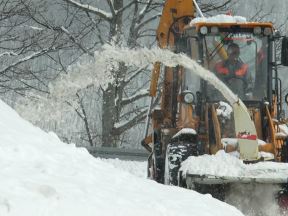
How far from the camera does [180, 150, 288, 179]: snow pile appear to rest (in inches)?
253

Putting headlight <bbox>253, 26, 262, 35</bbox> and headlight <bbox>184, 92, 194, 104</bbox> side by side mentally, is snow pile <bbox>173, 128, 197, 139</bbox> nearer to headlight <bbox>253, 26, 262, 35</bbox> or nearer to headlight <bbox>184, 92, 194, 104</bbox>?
headlight <bbox>184, 92, 194, 104</bbox>

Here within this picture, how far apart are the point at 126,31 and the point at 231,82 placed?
1176 cm

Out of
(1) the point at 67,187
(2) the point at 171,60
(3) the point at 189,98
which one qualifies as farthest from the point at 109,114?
(1) the point at 67,187

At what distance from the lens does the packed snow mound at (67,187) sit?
3379mm

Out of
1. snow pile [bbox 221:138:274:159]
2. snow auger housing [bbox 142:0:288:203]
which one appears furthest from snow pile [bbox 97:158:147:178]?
snow pile [bbox 221:138:274:159]

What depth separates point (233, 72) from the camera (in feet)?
24.8

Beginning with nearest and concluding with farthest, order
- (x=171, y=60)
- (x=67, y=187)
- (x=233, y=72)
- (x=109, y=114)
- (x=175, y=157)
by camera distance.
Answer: (x=67, y=187) → (x=175, y=157) → (x=233, y=72) → (x=171, y=60) → (x=109, y=114)

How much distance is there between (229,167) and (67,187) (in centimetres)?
311

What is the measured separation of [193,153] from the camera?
23.6 feet

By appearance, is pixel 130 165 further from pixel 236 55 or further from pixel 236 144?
pixel 236 144

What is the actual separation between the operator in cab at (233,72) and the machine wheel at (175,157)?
96 centimetres

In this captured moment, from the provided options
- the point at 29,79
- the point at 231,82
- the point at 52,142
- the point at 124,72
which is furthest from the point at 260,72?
the point at 29,79

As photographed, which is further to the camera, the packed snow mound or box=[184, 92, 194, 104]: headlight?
box=[184, 92, 194, 104]: headlight

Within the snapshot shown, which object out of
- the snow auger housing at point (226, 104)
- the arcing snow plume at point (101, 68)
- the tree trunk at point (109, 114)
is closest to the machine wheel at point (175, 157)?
the snow auger housing at point (226, 104)
